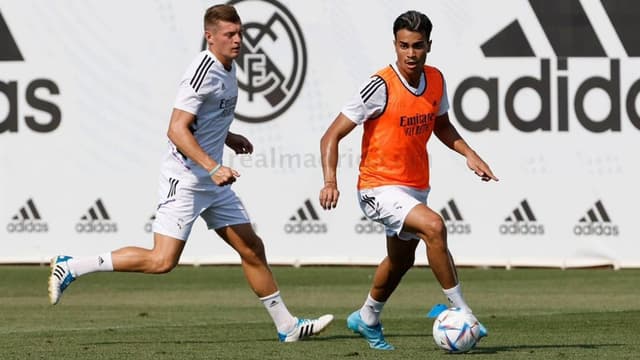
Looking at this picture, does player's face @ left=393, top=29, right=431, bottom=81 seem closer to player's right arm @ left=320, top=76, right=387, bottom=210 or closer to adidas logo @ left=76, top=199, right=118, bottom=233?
player's right arm @ left=320, top=76, right=387, bottom=210

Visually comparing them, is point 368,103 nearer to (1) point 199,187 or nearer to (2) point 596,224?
(1) point 199,187

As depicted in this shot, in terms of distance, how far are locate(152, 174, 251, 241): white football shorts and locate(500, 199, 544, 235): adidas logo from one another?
27.2 feet

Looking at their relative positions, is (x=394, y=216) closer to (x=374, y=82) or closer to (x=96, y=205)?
(x=374, y=82)

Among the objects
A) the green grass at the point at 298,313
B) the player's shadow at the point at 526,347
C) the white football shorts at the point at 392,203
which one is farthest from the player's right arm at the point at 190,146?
the player's shadow at the point at 526,347

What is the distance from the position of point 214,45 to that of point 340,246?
8.67m

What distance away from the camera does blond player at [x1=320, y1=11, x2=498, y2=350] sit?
34.8ft

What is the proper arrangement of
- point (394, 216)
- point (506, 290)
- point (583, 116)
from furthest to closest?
point (583, 116)
point (506, 290)
point (394, 216)

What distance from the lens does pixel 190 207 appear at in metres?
11.1

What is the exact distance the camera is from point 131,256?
36.1ft

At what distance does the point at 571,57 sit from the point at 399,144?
8821mm

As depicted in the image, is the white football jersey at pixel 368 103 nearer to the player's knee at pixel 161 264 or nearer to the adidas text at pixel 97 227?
the player's knee at pixel 161 264

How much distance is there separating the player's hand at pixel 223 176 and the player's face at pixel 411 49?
4.63 feet

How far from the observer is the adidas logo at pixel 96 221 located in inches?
775

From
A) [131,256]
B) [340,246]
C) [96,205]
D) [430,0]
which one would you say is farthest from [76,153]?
[131,256]
